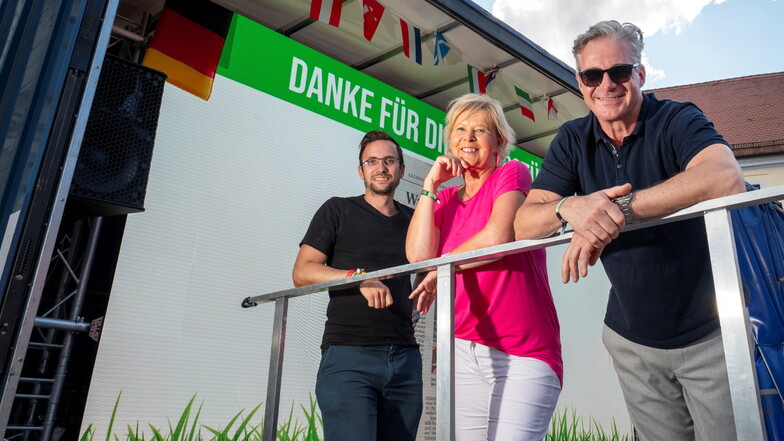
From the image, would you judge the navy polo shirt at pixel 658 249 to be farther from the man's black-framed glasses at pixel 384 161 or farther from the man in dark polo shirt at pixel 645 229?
the man's black-framed glasses at pixel 384 161

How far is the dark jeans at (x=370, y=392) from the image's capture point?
5.76 ft

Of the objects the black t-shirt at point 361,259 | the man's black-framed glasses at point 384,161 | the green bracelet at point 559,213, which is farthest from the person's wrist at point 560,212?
the man's black-framed glasses at point 384,161

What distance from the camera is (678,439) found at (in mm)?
1354

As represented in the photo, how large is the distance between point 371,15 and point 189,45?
3.61 ft

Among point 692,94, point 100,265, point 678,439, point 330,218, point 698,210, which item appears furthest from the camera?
point 692,94

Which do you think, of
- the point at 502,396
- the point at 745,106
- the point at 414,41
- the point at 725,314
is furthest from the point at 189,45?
the point at 745,106

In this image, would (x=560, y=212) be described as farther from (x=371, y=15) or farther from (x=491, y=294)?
(x=371, y=15)

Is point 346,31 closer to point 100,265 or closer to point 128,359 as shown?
point 100,265

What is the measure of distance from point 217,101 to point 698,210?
9.18 feet

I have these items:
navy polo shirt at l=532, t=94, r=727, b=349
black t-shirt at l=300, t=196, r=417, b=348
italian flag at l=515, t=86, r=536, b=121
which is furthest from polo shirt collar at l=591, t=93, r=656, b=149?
italian flag at l=515, t=86, r=536, b=121

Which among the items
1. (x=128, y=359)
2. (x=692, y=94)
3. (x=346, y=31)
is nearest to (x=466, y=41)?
(x=346, y=31)

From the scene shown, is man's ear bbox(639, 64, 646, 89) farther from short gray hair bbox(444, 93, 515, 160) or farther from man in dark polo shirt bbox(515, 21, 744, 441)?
short gray hair bbox(444, 93, 515, 160)

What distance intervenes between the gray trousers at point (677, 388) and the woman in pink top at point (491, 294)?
0.60ft

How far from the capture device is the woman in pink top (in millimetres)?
1347
